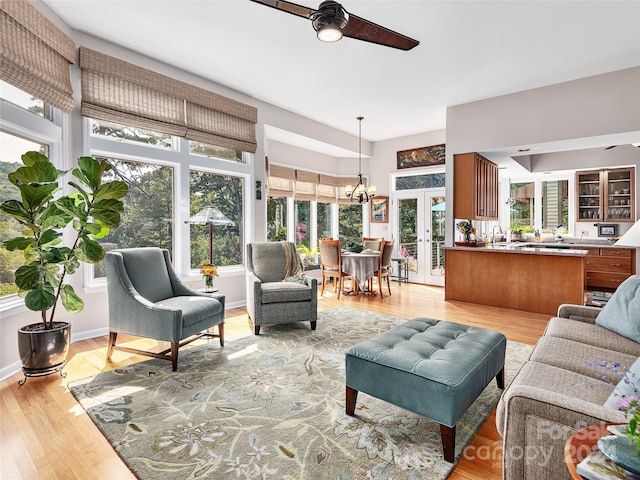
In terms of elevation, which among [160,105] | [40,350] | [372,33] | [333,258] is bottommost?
[40,350]

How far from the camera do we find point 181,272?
4406mm

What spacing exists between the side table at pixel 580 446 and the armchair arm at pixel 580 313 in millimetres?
1949

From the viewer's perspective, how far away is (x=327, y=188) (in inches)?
293

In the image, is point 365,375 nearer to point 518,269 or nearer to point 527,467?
point 527,467

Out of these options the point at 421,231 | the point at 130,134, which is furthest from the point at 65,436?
the point at 421,231

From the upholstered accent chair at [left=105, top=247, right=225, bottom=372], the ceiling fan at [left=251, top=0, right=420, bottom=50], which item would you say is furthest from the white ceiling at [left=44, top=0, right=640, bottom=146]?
the upholstered accent chair at [left=105, top=247, right=225, bottom=372]

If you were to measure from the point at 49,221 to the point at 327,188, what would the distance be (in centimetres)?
541

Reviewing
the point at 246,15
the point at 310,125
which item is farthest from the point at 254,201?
the point at 246,15

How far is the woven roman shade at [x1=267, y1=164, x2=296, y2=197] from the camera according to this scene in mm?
6234

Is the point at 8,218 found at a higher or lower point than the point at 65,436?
higher

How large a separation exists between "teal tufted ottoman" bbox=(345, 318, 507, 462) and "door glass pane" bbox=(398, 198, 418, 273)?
496cm

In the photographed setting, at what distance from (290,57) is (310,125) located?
7.52 feet

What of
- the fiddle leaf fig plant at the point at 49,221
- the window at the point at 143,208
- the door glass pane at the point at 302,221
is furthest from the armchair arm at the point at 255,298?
the door glass pane at the point at 302,221

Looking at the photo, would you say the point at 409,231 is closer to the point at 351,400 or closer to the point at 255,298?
the point at 255,298
